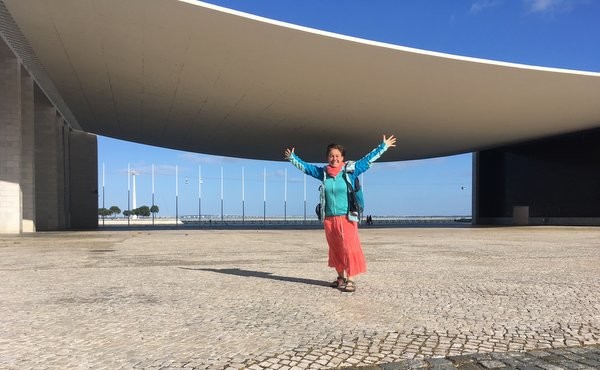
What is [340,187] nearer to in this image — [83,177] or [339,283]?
[339,283]

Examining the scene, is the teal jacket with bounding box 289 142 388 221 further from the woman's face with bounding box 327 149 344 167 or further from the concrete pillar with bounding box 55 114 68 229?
the concrete pillar with bounding box 55 114 68 229

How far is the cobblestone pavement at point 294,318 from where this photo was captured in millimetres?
2818

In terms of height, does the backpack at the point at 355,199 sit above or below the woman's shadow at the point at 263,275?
above

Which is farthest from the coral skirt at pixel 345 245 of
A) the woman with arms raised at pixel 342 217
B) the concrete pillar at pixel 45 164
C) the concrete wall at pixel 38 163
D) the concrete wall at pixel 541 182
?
the concrete wall at pixel 541 182

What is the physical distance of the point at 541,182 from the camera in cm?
3328

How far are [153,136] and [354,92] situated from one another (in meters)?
16.8

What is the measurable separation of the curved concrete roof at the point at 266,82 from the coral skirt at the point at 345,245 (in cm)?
913

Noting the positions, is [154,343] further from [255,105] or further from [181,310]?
[255,105]

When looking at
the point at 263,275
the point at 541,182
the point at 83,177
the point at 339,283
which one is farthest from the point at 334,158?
the point at 541,182

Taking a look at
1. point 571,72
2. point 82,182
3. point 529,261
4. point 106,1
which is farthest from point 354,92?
point 82,182

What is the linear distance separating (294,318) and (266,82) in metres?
15.6

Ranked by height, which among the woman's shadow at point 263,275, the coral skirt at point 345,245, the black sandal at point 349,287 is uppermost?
the coral skirt at point 345,245

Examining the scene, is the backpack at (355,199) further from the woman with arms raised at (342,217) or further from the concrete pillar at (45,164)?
the concrete pillar at (45,164)

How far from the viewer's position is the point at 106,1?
39.0 feet
